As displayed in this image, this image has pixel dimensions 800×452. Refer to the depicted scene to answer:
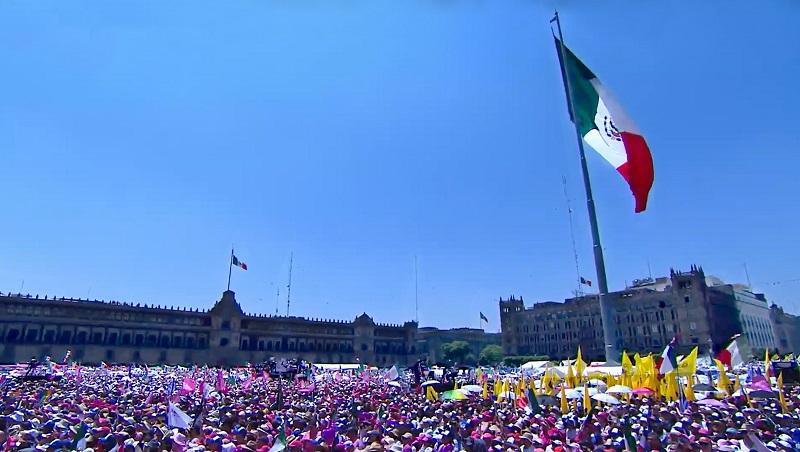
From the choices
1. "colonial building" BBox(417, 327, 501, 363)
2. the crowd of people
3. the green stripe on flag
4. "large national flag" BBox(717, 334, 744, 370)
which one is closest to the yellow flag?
the crowd of people

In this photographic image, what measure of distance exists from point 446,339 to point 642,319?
49272mm

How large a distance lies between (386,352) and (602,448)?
9047cm

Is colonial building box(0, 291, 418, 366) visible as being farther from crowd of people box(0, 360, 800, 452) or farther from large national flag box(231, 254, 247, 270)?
crowd of people box(0, 360, 800, 452)

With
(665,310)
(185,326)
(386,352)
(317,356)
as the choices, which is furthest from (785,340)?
(185,326)

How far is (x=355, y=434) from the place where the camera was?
10.9 metres

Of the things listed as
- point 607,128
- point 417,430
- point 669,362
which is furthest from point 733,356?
point 417,430

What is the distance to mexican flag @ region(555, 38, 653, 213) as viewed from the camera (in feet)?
66.8

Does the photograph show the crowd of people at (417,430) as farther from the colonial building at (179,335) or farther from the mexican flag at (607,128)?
the colonial building at (179,335)

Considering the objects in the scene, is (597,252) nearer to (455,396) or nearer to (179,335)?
(455,396)

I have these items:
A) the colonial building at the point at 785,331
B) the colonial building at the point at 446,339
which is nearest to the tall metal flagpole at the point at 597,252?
the colonial building at the point at 446,339

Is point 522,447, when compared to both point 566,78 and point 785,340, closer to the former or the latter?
point 566,78

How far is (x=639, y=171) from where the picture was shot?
20.3m

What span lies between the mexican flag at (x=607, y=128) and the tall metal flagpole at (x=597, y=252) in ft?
0.36

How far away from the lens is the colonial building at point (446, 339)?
12325 cm
